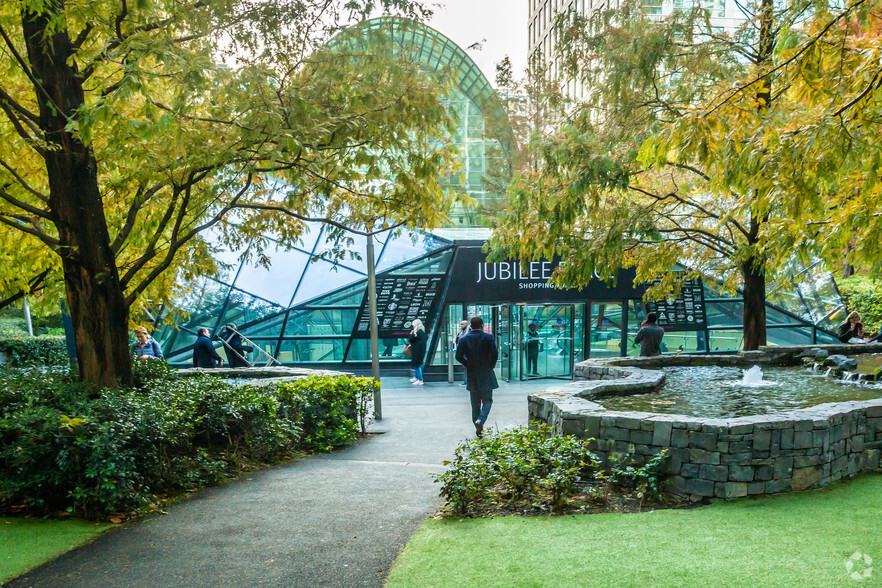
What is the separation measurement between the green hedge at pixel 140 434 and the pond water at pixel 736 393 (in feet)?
12.3

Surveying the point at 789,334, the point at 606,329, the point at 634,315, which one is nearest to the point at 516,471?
the point at 606,329

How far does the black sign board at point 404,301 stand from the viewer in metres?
17.2

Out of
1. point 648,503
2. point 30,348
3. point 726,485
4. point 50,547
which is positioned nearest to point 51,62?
point 50,547

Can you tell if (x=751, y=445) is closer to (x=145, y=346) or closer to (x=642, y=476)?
(x=642, y=476)

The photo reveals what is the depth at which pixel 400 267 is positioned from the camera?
1761 centimetres

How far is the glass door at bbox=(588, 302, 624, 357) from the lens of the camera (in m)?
18.1

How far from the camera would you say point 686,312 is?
19.0 m

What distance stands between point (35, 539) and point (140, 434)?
101cm

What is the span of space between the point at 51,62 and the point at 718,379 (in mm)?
9718

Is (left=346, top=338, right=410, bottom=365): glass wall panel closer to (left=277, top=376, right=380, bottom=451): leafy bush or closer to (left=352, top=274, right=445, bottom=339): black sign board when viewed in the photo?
(left=352, top=274, right=445, bottom=339): black sign board

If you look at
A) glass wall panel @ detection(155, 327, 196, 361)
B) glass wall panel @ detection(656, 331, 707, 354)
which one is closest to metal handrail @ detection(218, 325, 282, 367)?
glass wall panel @ detection(155, 327, 196, 361)

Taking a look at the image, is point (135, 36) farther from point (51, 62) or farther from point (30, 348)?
point (30, 348)

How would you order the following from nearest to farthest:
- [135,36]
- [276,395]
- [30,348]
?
[135,36]
[276,395]
[30,348]

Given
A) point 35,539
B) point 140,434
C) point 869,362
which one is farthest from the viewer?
point 869,362
